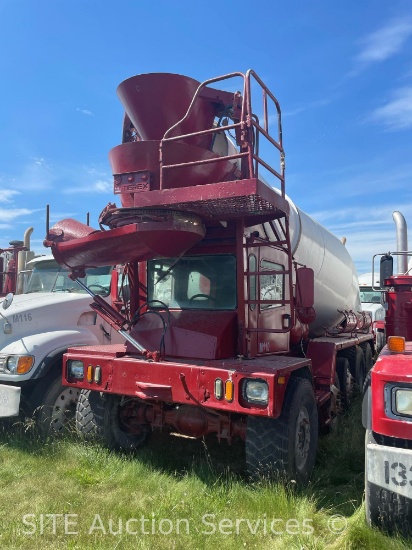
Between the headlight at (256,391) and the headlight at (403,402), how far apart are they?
1.06 m

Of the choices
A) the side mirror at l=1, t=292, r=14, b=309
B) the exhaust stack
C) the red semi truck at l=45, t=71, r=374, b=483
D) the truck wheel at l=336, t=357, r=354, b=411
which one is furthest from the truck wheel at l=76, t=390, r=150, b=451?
the exhaust stack

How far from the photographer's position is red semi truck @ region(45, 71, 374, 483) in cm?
386

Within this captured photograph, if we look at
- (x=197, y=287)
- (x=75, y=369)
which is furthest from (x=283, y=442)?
(x=75, y=369)

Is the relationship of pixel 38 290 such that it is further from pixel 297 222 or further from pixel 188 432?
pixel 297 222

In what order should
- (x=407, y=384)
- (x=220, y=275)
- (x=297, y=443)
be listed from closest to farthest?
1. (x=407, y=384)
2. (x=297, y=443)
3. (x=220, y=275)

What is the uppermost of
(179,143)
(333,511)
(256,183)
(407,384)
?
(179,143)

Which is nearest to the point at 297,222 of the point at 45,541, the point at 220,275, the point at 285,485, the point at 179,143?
the point at 220,275

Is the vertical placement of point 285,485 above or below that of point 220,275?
below

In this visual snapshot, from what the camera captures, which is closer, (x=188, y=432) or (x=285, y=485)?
(x=285, y=485)

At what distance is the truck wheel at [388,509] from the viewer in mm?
2928

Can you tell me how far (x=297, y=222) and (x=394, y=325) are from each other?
2.05 metres

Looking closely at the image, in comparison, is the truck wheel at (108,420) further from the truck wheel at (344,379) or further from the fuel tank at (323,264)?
the truck wheel at (344,379)

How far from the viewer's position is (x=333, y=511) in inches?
144

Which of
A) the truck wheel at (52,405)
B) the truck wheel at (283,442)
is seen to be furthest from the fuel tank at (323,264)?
the truck wheel at (52,405)
